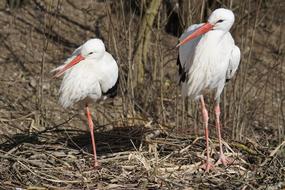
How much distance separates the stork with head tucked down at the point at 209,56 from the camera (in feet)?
17.5

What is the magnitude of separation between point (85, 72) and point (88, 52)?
186 mm

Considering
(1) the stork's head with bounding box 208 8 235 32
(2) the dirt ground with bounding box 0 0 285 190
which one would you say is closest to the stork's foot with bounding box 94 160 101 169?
(2) the dirt ground with bounding box 0 0 285 190

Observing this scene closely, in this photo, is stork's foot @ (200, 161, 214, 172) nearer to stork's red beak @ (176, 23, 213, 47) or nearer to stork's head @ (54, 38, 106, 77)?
stork's red beak @ (176, 23, 213, 47)

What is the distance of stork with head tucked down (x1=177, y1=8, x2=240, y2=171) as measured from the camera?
17.5ft

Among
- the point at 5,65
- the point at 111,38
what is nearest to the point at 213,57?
the point at 111,38

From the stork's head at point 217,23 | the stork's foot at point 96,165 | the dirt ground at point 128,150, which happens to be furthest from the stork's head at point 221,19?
the stork's foot at point 96,165

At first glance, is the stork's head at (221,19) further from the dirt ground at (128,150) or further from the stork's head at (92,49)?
the dirt ground at (128,150)

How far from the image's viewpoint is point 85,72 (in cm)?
580

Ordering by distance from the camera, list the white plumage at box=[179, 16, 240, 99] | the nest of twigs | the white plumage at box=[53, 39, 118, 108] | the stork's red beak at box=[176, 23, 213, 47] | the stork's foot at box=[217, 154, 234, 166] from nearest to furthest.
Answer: the nest of twigs, the stork's red beak at box=[176, 23, 213, 47], the white plumage at box=[179, 16, 240, 99], the stork's foot at box=[217, 154, 234, 166], the white plumage at box=[53, 39, 118, 108]

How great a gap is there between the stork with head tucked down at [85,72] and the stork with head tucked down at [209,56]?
68cm

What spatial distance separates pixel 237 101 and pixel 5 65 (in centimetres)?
367

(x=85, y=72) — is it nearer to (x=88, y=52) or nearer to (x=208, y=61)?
(x=88, y=52)

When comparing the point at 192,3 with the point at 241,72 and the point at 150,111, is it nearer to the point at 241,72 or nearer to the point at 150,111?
the point at 241,72

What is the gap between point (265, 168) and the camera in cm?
541
